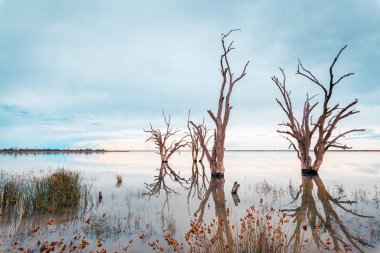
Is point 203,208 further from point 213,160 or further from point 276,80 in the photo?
point 276,80

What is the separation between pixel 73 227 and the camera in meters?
6.22

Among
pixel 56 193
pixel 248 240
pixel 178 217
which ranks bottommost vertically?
pixel 178 217

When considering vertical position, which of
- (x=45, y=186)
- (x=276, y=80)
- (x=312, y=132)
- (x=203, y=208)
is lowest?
(x=203, y=208)

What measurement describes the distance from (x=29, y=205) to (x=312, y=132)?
1690cm

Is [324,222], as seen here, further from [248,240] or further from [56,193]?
[56,193]

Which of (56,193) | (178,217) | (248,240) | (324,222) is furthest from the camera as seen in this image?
(56,193)

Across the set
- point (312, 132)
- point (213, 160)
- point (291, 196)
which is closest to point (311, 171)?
point (312, 132)

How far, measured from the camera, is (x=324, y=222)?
22.2 feet

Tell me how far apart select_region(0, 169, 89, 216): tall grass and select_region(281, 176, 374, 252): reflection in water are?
245 inches

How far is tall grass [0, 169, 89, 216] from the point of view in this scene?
25.5ft

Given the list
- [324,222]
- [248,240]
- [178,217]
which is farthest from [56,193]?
[324,222]

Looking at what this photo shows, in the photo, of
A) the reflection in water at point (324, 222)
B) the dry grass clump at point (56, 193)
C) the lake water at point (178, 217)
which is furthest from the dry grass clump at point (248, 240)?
the dry grass clump at point (56, 193)

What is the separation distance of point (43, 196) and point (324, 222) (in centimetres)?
775

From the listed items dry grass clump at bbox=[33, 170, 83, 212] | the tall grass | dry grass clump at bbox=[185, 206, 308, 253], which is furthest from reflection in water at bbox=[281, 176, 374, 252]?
dry grass clump at bbox=[33, 170, 83, 212]
